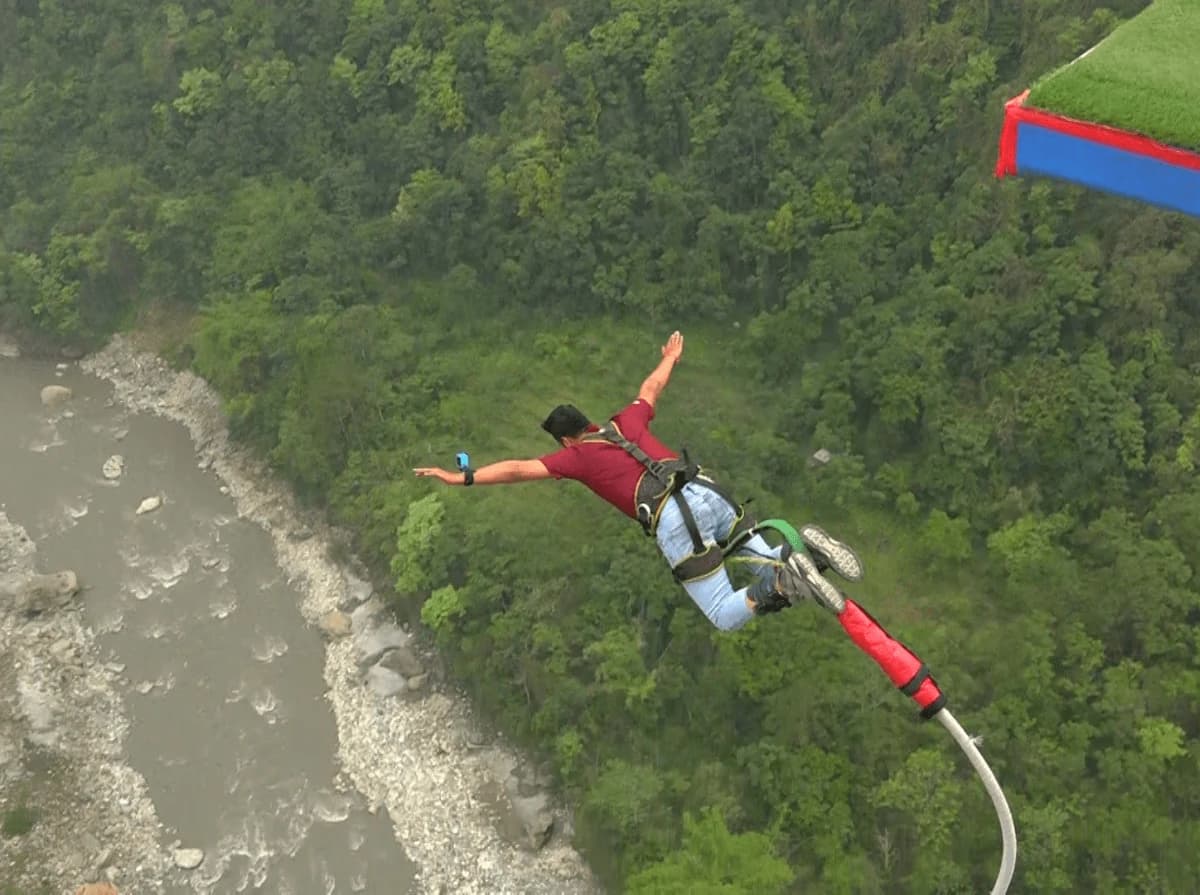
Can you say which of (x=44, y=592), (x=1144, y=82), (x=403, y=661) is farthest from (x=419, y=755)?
(x=1144, y=82)

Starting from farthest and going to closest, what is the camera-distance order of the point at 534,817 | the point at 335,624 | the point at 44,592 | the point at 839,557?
1. the point at 44,592
2. the point at 335,624
3. the point at 534,817
4. the point at 839,557

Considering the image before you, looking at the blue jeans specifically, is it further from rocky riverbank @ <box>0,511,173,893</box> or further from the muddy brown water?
rocky riverbank @ <box>0,511,173,893</box>

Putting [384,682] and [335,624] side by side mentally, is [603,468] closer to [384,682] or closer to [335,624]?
[384,682]

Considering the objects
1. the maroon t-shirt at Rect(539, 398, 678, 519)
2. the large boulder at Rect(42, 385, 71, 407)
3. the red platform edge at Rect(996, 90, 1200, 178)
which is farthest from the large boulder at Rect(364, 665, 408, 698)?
the red platform edge at Rect(996, 90, 1200, 178)

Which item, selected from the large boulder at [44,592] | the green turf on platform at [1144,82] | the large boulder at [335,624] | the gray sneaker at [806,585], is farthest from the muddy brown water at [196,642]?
the green turf on platform at [1144,82]

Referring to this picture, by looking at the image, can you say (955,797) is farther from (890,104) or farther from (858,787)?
(890,104)

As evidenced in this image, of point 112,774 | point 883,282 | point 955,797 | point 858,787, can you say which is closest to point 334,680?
point 112,774
